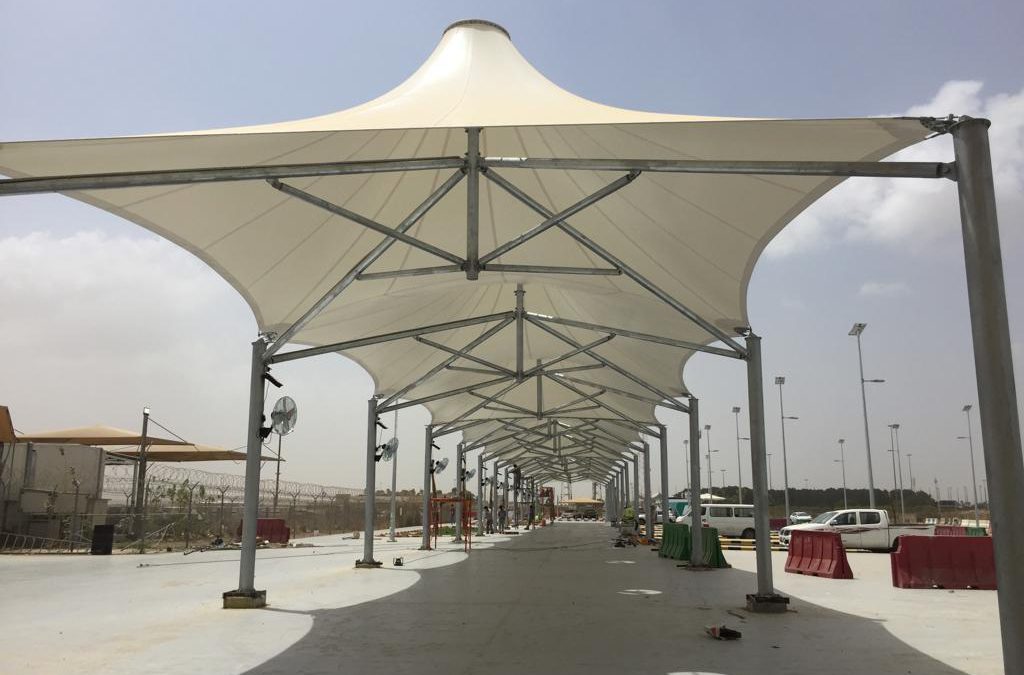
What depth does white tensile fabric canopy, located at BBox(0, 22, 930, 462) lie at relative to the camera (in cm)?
782

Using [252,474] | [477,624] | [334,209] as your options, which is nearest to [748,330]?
[477,624]

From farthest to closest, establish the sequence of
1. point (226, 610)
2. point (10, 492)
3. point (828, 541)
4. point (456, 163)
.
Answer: point (10, 492), point (828, 541), point (226, 610), point (456, 163)

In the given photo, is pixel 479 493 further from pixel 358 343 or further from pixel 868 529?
pixel 358 343

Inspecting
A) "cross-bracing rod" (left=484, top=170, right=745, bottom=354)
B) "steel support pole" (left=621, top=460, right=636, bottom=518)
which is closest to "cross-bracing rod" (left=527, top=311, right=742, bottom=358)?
"cross-bracing rod" (left=484, top=170, right=745, bottom=354)

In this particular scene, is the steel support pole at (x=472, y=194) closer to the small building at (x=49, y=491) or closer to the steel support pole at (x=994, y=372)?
the steel support pole at (x=994, y=372)

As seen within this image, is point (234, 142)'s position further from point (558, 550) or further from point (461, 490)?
point (461, 490)

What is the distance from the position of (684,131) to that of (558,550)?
20.3 m

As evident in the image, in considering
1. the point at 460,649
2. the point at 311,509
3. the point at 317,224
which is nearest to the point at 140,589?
the point at 317,224

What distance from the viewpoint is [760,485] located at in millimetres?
11195

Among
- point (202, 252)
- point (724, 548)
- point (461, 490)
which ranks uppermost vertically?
point (202, 252)

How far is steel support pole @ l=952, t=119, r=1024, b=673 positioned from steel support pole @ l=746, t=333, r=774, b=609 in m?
5.23

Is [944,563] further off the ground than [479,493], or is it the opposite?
[479,493]

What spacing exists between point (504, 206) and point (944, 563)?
10.5 m

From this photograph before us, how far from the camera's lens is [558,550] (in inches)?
1028
